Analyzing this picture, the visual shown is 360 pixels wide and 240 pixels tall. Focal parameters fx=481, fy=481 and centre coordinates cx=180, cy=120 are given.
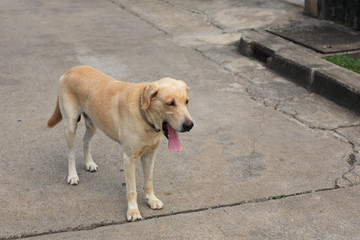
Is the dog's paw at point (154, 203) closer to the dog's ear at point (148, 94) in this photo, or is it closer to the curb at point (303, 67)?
the dog's ear at point (148, 94)

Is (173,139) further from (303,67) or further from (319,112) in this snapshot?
(303,67)

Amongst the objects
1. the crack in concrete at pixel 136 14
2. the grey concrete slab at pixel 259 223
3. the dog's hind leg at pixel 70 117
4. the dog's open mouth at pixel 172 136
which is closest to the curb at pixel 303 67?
the crack in concrete at pixel 136 14

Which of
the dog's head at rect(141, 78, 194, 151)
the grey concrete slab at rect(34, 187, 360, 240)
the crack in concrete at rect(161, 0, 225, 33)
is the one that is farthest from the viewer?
the crack in concrete at rect(161, 0, 225, 33)

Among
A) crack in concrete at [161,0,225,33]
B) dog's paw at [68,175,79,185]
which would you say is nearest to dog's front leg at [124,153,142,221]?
dog's paw at [68,175,79,185]

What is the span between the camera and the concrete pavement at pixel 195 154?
12.7 feet

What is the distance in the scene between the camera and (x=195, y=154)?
5.07m

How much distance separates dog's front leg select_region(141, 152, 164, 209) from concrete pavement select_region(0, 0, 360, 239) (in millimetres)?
89

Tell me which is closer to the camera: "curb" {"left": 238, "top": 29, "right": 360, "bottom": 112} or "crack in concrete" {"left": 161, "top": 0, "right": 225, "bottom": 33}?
"curb" {"left": 238, "top": 29, "right": 360, "bottom": 112}

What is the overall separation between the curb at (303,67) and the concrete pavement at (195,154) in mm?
181

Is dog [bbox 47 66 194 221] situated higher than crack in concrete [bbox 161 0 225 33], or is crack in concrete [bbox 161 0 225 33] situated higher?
dog [bbox 47 66 194 221]

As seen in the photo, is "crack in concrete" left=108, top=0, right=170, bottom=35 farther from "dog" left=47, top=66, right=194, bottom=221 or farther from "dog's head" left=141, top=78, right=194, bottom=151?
"dog's head" left=141, top=78, right=194, bottom=151

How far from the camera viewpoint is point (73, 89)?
4281 millimetres

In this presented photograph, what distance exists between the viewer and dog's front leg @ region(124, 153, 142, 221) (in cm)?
388

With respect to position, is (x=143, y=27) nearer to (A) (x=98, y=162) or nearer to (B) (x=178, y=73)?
(B) (x=178, y=73)
